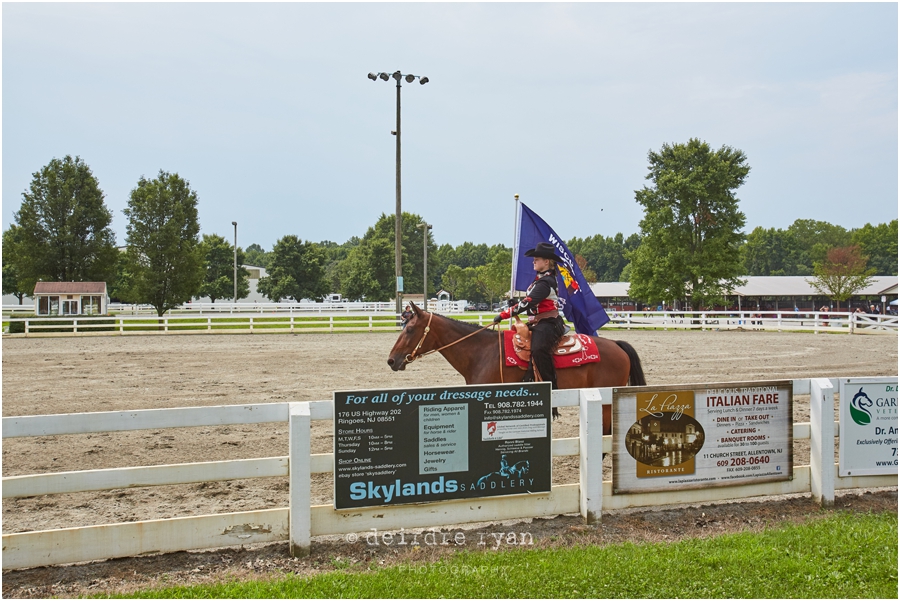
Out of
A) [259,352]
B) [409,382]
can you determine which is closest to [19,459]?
[409,382]

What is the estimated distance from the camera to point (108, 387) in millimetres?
14125

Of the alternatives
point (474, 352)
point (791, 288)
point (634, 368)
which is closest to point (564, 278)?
point (634, 368)

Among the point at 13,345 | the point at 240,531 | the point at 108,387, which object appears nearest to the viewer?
the point at 240,531

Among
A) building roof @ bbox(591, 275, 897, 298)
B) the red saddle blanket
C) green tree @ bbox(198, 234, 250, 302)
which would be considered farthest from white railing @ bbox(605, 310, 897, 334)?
green tree @ bbox(198, 234, 250, 302)

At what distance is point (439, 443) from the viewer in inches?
212

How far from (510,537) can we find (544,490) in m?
0.54

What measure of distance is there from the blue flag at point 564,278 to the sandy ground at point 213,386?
65.8 inches

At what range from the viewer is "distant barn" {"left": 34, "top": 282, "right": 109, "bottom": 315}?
148 feet

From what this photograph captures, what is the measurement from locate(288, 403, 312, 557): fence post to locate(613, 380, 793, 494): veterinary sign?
274cm

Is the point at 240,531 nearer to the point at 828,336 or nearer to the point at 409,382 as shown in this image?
the point at 409,382

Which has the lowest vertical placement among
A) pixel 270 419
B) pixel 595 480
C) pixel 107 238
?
pixel 595 480

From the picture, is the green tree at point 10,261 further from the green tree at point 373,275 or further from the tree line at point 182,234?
the green tree at point 373,275

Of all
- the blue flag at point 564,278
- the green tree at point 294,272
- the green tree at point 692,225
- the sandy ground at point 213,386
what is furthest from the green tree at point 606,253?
the blue flag at point 564,278

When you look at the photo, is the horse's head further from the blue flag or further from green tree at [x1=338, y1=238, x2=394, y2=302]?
green tree at [x1=338, y1=238, x2=394, y2=302]
